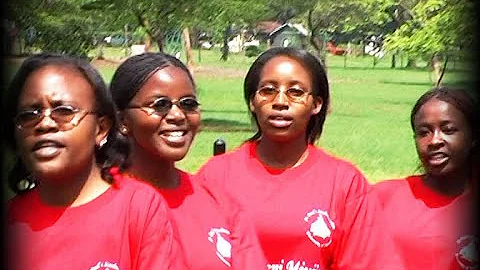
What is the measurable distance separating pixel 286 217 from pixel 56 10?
A: 31.3ft

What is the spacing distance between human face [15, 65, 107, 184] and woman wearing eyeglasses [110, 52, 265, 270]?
0.77 ft

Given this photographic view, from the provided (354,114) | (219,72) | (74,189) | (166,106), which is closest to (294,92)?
(166,106)

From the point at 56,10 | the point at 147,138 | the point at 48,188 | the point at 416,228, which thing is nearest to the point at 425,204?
the point at 416,228

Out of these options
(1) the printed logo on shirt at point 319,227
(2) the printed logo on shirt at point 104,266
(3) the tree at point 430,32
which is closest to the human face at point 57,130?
(2) the printed logo on shirt at point 104,266

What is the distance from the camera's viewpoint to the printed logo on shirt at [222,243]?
2396 mm

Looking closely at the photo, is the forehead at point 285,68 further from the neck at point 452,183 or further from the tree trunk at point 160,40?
the tree trunk at point 160,40

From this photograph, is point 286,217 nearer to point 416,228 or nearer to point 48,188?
point 416,228

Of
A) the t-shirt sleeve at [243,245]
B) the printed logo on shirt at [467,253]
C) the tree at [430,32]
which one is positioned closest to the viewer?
the t-shirt sleeve at [243,245]

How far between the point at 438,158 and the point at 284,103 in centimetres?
51

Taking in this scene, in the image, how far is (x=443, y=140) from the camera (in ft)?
9.19

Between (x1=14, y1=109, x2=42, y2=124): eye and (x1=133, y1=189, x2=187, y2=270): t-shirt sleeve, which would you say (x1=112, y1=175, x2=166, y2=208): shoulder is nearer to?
(x1=133, y1=189, x2=187, y2=270): t-shirt sleeve

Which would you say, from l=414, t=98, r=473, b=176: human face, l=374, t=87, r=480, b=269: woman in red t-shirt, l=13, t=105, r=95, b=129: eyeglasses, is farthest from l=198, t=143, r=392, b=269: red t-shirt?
l=13, t=105, r=95, b=129: eyeglasses

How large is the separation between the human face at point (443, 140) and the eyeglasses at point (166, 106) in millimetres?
826

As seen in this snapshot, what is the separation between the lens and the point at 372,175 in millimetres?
11055
